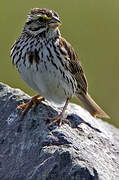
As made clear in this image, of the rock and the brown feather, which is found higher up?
the brown feather

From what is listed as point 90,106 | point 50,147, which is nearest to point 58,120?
point 50,147

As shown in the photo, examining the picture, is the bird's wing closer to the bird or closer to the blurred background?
the bird

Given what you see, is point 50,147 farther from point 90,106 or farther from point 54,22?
point 90,106

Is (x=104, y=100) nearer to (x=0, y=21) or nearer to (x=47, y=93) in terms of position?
(x=0, y=21)

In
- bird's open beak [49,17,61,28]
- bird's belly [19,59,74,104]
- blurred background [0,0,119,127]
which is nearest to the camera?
bird's belly [19,59,74,104]

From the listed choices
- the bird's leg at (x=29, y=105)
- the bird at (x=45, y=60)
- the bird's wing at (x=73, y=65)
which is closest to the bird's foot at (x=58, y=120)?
the bird at (x=45, y=60)

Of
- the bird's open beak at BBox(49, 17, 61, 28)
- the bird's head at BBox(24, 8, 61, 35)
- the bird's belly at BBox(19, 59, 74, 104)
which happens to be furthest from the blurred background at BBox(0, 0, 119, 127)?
the bird's open beak at BBox(49, 17, 61, 28)
